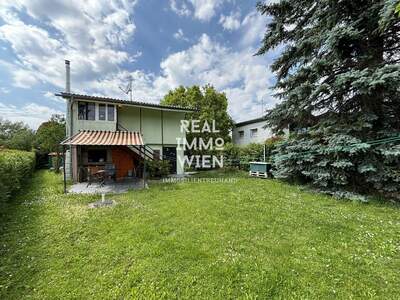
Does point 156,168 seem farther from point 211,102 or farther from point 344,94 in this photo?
point 211,102

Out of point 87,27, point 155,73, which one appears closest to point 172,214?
point 87,27

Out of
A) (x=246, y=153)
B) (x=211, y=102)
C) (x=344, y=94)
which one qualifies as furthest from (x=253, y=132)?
(x=344, y=94)

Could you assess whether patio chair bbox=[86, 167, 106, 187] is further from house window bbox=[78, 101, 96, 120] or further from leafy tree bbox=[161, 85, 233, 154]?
leafy tree bbox=[161, 85, 233, 154]

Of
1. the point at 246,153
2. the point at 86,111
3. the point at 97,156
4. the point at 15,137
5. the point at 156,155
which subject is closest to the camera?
the point at 86,111

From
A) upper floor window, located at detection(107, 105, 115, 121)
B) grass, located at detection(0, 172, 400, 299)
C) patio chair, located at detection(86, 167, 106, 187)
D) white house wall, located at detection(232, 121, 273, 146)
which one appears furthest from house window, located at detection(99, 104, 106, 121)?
white house wall, located at detection(232, 121, 273, 146)

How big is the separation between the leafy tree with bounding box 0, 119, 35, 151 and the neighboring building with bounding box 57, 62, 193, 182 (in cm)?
2748

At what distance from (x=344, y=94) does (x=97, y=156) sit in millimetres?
17698

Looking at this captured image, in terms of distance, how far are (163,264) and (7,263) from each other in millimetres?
3723

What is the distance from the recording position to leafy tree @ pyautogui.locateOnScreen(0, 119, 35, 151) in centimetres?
3525

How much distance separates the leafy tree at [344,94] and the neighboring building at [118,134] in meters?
10.4

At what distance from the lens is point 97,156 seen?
1596 centimetres

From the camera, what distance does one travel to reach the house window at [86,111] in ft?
50.5

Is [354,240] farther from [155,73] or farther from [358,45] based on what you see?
[155,73]

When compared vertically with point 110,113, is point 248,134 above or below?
below
